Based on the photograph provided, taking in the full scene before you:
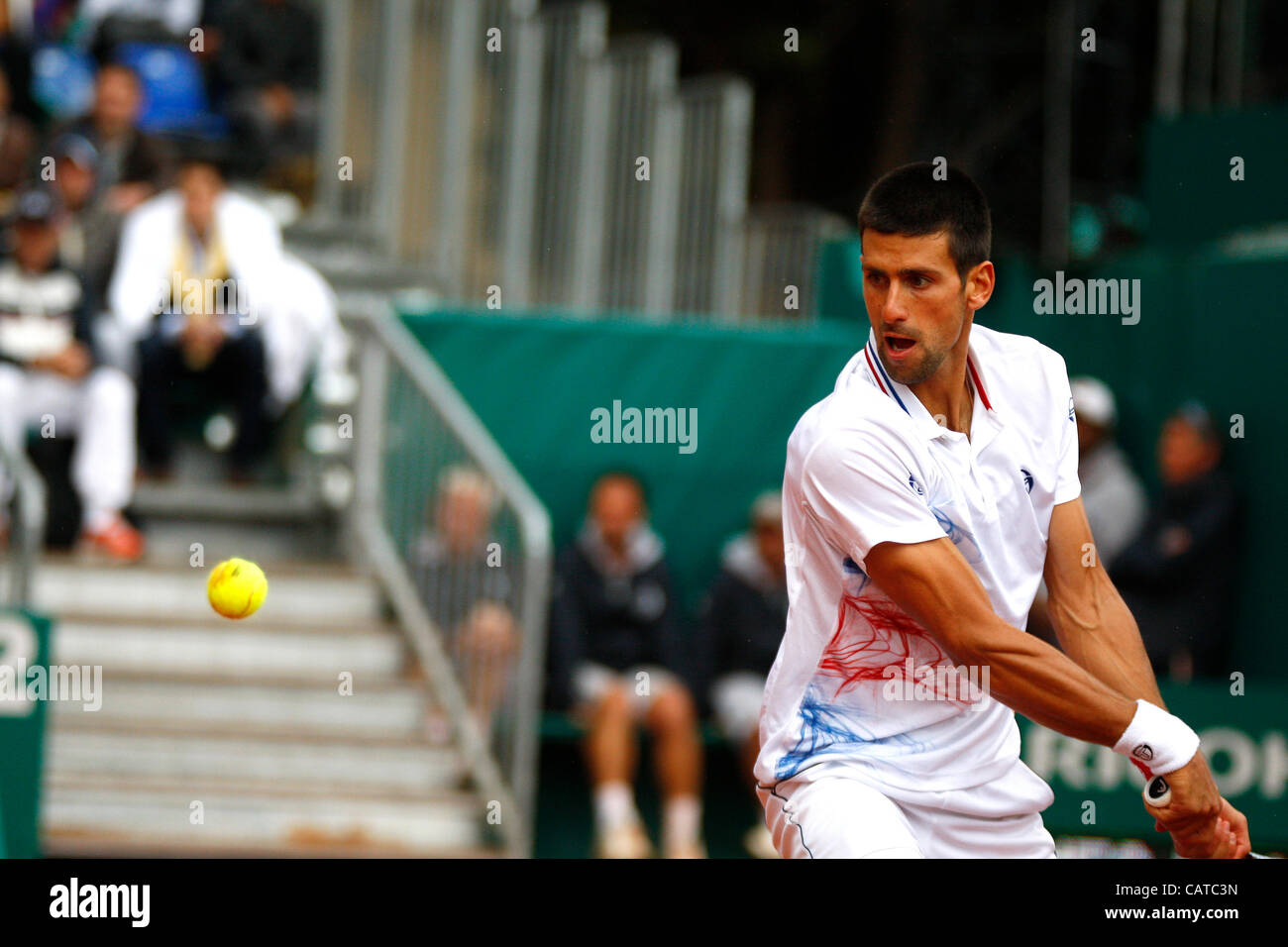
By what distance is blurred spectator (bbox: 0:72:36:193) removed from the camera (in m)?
10.2

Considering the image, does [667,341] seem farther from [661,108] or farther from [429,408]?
[661,108]

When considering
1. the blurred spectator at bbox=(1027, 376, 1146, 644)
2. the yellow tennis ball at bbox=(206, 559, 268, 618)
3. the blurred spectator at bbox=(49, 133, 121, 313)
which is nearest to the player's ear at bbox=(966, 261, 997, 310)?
the yellow tennis ball at bbox=(206, 559, 268, 618)

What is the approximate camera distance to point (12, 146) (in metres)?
10.4

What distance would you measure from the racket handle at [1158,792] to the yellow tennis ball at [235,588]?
6.26 ft

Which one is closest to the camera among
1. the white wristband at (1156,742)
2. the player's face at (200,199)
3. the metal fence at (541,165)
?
the white wristband at (1156,742)

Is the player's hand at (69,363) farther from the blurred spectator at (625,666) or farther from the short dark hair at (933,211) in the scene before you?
the short dark hair at (933,211)

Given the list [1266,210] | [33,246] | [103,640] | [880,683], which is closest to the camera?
[880,683]

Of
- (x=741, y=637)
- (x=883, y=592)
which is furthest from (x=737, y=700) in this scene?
(x=883, y=592)

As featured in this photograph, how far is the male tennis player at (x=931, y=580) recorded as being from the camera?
358 centimetres

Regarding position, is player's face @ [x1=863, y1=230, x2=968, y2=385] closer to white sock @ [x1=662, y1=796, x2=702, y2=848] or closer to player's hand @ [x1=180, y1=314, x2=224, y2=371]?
white sock @ [x1=662, y1=796, x2=702, y2=848]

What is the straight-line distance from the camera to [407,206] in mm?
10211

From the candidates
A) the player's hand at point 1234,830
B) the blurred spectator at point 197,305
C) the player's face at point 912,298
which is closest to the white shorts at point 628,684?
the blurred spectator at point 197,305
